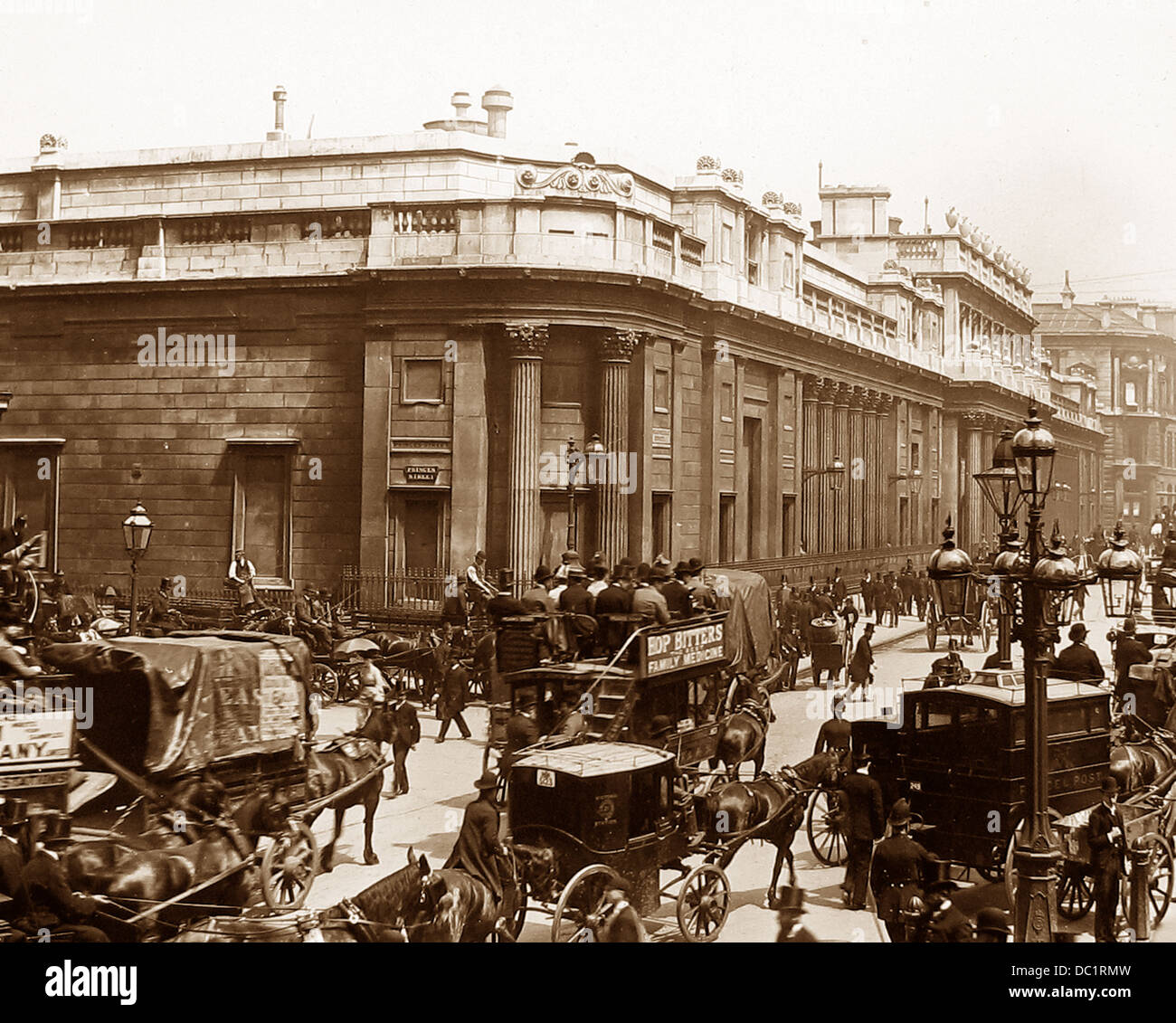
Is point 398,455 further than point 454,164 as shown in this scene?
No

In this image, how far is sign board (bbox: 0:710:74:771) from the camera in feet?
33.0

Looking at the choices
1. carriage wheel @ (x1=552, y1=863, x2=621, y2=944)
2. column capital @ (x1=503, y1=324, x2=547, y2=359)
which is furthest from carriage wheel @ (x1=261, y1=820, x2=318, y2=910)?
column capital @ (x1=503, y1=324, x2=547, y2=359)

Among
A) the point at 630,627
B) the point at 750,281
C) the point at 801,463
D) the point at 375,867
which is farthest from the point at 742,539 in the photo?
the point at 375,867

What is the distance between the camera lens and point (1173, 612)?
78.6 ft

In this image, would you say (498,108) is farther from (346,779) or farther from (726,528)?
(346,779)

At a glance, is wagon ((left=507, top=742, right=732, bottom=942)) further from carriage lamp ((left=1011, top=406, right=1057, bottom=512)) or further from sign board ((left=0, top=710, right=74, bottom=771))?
carriage lamp ((left=1011, top=406, right=1057, bottom=512))

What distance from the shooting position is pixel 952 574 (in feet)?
36.6

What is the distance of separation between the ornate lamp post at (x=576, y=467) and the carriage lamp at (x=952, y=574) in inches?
479

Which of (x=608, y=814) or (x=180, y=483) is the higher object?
(x=180, y=483)

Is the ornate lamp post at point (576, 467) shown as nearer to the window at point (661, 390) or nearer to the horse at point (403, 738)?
the window at point (661, 390)

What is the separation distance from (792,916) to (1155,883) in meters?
3.47

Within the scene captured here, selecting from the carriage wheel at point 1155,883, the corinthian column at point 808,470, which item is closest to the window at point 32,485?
the corinthian column at point 808,470

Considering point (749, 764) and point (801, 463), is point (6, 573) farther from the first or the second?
point (801, 463)

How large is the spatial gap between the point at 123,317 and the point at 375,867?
1872cm
